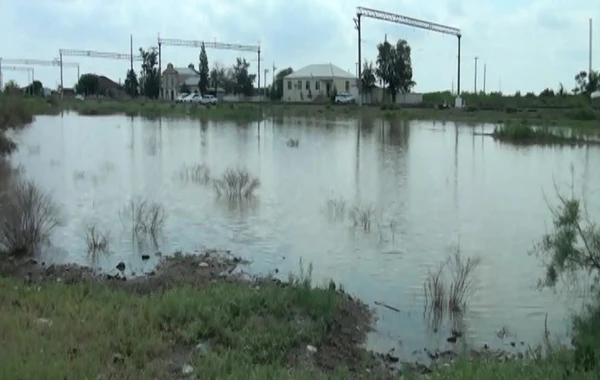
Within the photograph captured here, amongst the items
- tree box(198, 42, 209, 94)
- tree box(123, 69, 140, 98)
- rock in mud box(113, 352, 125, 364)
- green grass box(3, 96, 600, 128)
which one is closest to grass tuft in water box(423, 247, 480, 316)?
Result: rock in mud box(113, 352, 125, 364)

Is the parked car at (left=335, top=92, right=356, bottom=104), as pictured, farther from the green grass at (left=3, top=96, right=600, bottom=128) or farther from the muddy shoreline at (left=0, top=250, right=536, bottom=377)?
the muddy shoreline at (left=0, top=250, right=536, bottom=377)

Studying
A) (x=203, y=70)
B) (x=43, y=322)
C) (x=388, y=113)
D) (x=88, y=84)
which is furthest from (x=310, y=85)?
(x=43, y=322)

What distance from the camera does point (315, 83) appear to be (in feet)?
394

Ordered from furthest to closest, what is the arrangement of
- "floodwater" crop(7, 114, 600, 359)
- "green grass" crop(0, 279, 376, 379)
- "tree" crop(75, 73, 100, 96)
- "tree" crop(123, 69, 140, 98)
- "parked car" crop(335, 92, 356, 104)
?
"tree" crop(75, 73, 100, 96) < "tree" crop(123, 69, 140, 98) < "parked car" crop(335, 92, 356, 104) < "floodwater" crop(7, 114, 600, 359) < "green grass" crop(0, 279, 376, 379)

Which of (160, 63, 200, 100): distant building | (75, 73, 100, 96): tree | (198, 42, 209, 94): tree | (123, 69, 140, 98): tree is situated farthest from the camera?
(75, 73, 100, 96): tree

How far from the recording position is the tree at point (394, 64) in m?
94.8

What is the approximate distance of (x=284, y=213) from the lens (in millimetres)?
18047

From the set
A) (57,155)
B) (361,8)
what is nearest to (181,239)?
(57,155)

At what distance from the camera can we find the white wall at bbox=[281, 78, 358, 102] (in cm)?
11975

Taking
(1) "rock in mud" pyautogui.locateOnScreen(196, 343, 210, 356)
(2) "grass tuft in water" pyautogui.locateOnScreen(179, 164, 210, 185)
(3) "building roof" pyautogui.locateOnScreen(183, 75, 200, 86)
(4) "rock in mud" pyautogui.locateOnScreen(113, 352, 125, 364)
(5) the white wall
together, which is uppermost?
(3) "building roof" pyautogui.locateOnScreen(183, 75, 200, 86)

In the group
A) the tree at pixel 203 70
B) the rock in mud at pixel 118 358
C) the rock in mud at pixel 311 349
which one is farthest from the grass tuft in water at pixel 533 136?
the tree at pixel 203 70

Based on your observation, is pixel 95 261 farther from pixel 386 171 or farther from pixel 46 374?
pixel 386 171

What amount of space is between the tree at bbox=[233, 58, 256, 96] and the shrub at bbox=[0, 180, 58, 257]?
10779cm

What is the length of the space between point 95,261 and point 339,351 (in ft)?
19.7
